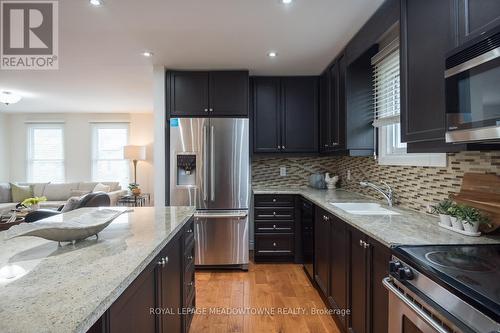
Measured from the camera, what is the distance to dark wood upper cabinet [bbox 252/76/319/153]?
376cm

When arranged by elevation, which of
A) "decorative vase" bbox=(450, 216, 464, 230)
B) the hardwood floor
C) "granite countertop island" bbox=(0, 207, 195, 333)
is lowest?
the hardwood floor

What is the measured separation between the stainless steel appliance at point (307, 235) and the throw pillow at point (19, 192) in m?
5.64

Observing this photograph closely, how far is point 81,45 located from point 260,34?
5.64ft

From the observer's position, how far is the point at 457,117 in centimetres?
119

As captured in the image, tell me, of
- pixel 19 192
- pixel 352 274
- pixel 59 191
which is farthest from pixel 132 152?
pixel 352 274

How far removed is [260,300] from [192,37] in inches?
97.3

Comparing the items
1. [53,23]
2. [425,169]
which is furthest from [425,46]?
[53,23]

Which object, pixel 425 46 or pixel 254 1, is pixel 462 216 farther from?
pixel 254 1

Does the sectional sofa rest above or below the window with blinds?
below

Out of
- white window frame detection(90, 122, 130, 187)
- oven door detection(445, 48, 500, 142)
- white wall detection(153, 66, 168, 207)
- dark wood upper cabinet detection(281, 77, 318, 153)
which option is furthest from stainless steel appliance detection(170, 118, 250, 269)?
white window frame detection(90, 122, 130, 187)

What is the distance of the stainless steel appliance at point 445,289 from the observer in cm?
84

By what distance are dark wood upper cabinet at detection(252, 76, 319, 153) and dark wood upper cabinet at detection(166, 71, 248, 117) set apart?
36 cm

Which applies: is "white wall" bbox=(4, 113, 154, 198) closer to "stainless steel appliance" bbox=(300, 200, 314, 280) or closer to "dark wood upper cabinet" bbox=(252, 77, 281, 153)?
"dark wood upper cabinet" bbox=(252, 77, 281, 153)

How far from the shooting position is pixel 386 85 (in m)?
2.50
